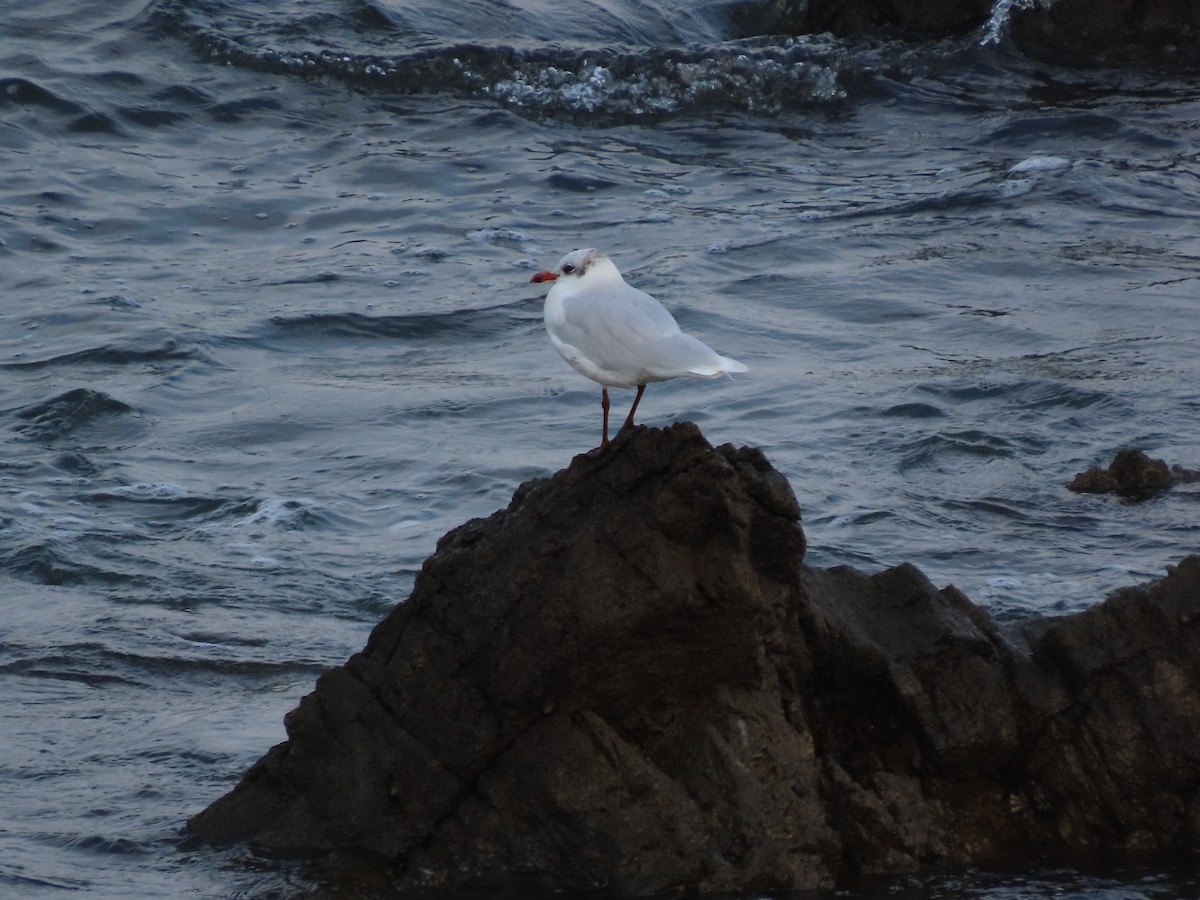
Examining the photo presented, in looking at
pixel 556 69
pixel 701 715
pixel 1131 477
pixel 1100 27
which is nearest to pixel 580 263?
pixel 701 715

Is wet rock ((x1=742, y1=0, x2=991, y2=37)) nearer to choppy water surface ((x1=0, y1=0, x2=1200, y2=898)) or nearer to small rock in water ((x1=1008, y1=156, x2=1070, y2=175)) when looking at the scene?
choppy water surface ((x1=0, y1=0, x2=1200, y2=898))

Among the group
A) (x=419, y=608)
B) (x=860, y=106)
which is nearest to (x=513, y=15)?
(x=860, y=106)

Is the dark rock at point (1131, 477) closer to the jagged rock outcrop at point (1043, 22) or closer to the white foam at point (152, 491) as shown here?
the white foam at point (152, 491)

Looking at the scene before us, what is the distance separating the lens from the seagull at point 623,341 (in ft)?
14.5

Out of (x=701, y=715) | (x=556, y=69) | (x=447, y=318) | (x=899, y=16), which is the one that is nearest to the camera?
(x=701, y=715)

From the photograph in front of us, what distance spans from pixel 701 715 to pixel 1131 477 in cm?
384

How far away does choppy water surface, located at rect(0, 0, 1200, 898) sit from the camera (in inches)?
245

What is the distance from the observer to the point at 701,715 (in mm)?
4281

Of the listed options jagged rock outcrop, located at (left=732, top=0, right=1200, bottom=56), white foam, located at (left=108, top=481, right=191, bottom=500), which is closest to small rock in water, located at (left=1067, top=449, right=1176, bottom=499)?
white foam, located at (left=108, top=481, right=191, bottom=500)

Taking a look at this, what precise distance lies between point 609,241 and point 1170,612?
7656 millimetres

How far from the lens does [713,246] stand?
38.0ft

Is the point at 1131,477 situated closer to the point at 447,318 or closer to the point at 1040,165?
the point at 447,318

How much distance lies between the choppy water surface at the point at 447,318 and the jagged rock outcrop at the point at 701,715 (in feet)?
0.89

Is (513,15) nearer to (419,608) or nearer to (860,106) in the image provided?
(860,106)
